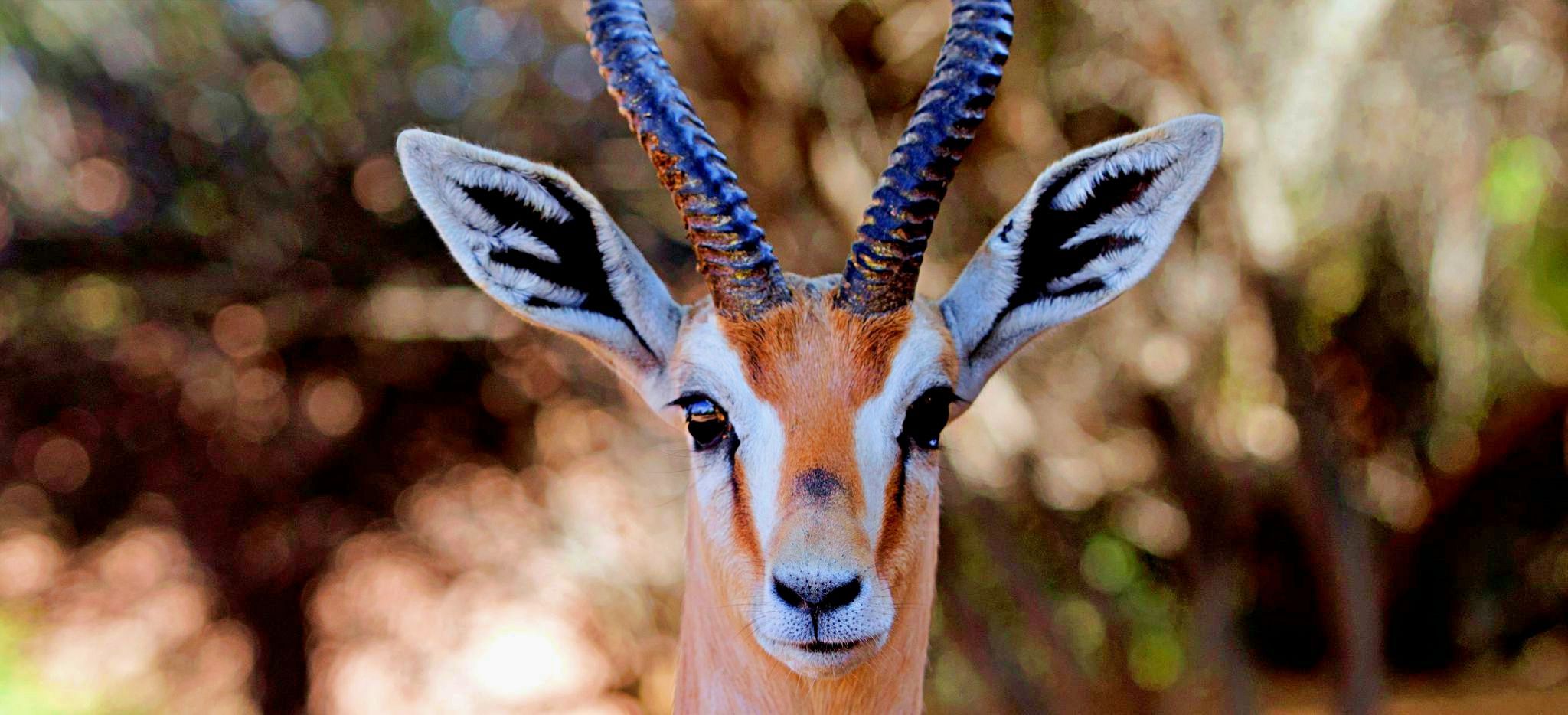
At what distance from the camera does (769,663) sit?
2.75m

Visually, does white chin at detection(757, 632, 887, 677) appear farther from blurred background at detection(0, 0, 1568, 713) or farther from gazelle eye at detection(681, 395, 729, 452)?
blurred background at detection(0, 0, 1568, 713)

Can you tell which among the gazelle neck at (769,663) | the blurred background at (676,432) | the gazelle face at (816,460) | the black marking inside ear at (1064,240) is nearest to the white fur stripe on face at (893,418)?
the gazelle face at (816,460)

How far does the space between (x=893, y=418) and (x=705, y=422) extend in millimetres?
458

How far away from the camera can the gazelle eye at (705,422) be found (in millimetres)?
2783

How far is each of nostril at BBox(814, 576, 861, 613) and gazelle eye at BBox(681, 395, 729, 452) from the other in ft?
1.95

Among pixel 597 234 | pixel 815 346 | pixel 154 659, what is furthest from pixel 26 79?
pixel 815 346

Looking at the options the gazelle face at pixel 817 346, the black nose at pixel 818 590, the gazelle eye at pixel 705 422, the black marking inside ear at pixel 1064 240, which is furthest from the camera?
the black marking inside ear at pixel 1064 240

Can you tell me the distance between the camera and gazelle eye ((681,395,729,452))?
2783mm

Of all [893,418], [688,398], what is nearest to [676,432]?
[688,398]

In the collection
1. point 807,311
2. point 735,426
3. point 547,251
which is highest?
point 547,251

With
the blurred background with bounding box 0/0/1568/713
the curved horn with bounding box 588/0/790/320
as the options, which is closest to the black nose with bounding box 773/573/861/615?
the curved horn with bounding box 588/0/790/320

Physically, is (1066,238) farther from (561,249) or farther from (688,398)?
(561,249)

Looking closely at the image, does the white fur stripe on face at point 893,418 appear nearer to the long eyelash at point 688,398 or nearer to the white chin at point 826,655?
the white chin at point 826,655

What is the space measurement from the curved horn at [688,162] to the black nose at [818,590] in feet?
2.42
